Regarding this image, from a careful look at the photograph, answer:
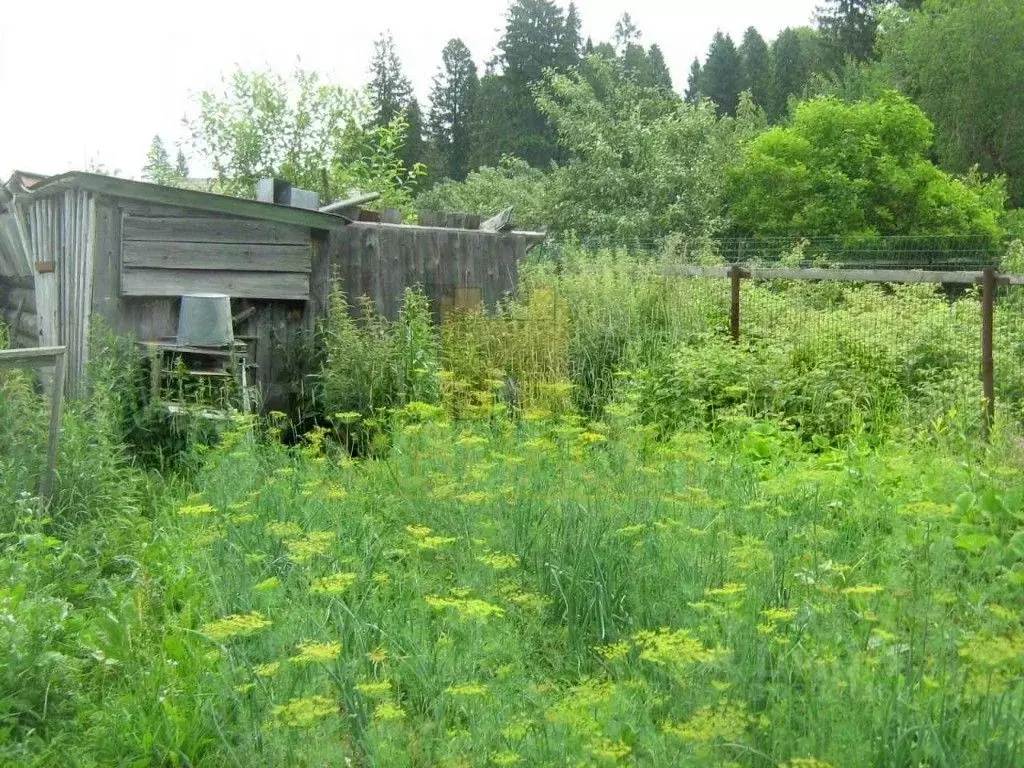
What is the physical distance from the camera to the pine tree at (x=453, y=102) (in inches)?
1991

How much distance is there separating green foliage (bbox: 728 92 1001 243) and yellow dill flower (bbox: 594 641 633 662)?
26.6 m

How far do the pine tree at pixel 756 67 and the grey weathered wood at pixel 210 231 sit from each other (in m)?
46.8

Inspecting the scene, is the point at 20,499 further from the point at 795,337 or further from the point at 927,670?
the point at 795,337

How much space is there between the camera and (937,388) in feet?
30.3

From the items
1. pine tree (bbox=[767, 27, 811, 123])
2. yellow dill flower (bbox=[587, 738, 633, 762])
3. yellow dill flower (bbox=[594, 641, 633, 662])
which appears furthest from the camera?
pine tree (bbox=[767, 27, 811, 123])

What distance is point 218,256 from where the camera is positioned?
Result: 995 centimetres

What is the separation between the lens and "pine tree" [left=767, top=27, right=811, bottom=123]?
2074 inches

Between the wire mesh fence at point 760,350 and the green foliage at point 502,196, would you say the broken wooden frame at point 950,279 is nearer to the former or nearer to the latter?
the wire mesh fence at point 760,350

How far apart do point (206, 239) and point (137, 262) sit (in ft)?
2.22

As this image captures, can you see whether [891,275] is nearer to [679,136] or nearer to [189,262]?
[189,262]

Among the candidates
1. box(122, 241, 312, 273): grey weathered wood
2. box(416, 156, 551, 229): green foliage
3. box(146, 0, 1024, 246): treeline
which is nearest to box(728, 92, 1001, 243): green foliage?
box(146, 0, 1024, 246): treeline

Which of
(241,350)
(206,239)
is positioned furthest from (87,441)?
(206,239)

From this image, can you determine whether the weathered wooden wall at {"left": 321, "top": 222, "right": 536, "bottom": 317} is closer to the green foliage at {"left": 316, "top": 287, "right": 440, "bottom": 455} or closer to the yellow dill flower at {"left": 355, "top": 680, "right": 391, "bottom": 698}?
the green foliage at {"left": 316, "top": 287, "right": 440, "bottom": 455}

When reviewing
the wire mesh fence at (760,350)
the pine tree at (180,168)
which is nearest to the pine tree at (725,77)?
the pine tree at (180,168)
